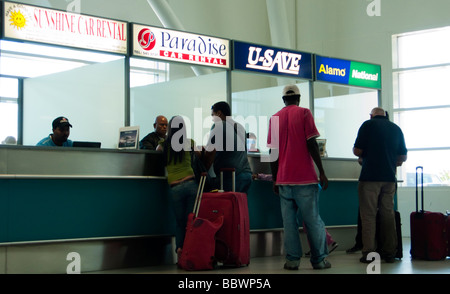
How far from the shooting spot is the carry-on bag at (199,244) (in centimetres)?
519

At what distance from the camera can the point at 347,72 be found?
8.11 meters

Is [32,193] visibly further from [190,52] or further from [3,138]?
[3,138]

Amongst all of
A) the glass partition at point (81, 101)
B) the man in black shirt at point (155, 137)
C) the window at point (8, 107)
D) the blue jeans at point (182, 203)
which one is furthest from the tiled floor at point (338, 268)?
the window at point (8, 107)

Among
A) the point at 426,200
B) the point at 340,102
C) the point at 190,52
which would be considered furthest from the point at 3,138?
the point at 426,200

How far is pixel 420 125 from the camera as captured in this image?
11.4 meters

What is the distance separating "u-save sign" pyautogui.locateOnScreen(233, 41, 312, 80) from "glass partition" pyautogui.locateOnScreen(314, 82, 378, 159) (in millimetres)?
1129

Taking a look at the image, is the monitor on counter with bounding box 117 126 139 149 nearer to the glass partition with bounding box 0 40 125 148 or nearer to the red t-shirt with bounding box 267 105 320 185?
the glass partition with bounding box 0 40 125 148

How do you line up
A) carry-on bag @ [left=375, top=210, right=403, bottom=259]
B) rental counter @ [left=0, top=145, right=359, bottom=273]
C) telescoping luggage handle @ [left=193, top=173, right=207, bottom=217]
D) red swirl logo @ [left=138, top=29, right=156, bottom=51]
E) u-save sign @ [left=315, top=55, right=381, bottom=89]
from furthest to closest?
u-save sign @ [left=315, top=55, right=381, bottom=89] → red swirl logo @ [left=138, top=29, right=156, bottom=51] → carry-on bag @ [left=375, top=210, right=403, bottom=259] → telescoping luggage handle @ [left=193, top=173, right=207, bottom=217] → rental counter @ [left=0, top=145, right=359, bottom=273]

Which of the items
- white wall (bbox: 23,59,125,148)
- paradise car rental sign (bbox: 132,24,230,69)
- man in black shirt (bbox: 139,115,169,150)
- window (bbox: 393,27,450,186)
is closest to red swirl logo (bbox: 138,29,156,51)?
paradise car rental sign (bbox: 132,24,230,69)

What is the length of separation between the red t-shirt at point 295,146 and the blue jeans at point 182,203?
2.84 ft

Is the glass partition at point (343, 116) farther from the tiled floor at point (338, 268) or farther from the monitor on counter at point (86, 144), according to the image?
the monitor on counter at point (86, 144)

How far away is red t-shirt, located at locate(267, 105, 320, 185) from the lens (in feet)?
16.7

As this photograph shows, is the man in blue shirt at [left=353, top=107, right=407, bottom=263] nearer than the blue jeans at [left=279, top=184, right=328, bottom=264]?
No
